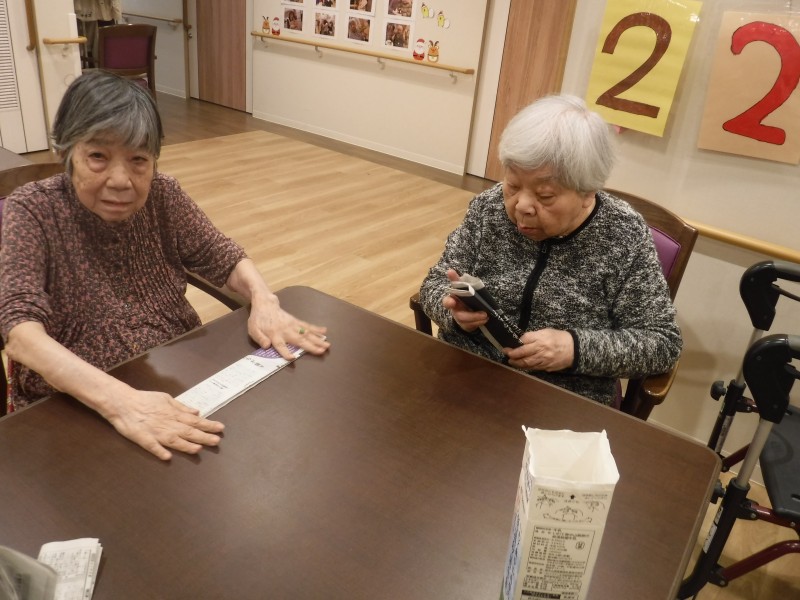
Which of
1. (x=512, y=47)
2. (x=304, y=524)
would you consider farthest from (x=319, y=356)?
(x=512, y=47)

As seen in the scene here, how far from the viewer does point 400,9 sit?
5672 millimetres

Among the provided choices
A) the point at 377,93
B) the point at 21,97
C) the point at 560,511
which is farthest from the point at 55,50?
the point at 560,511

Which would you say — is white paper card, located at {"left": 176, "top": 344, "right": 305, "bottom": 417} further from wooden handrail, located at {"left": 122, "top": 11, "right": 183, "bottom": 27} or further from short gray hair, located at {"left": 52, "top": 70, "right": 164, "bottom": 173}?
wooden handrail, located at {"left": 122, "top": 11, "right": 183, "bottom": 27}

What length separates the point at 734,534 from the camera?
6.64 feet

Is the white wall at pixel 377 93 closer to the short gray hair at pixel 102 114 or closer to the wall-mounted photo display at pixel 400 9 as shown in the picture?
the wall-mounted photo display at pixel 400 9

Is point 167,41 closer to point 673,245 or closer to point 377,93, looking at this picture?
point 377,93

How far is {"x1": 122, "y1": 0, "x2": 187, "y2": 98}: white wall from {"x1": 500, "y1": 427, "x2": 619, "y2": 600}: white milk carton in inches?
311

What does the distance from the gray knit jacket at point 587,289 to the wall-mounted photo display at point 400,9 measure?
4.63 meters

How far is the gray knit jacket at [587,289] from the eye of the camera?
4.75 ft

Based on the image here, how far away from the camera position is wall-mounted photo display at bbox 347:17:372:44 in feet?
19.5

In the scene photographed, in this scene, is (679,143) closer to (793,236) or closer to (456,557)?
(793,236)

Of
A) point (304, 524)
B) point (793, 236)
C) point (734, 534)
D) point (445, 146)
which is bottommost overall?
point (734, 534)

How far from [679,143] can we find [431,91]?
400cm

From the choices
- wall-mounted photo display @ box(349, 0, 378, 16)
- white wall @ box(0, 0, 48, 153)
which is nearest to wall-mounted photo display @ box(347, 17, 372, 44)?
wall-mounted photo display @ box(349, 0, 378, 16)
